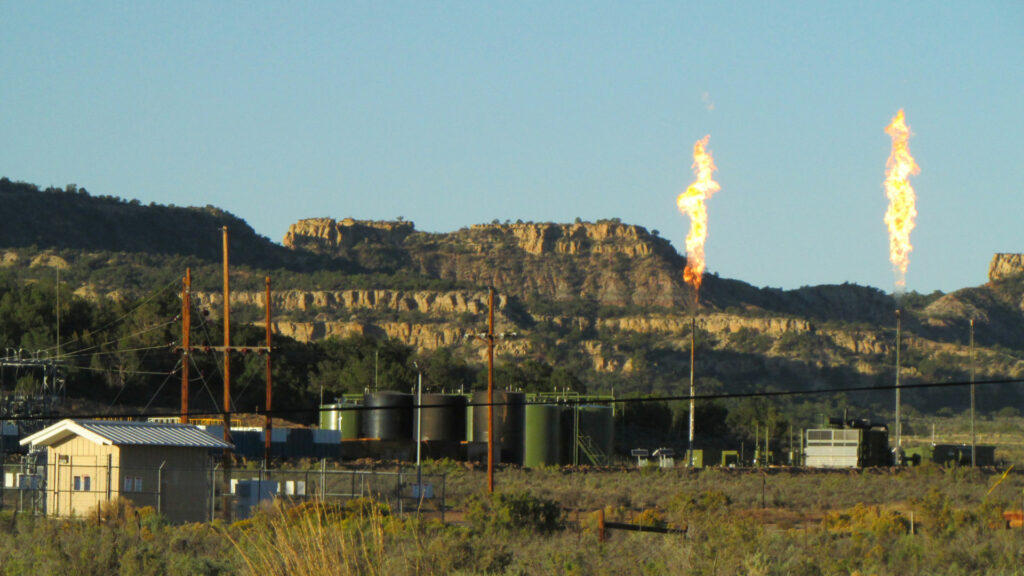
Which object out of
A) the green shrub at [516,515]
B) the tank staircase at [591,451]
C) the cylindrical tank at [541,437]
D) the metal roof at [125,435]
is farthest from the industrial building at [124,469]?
the tank staircase at [591,451]

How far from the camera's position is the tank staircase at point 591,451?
68.9m

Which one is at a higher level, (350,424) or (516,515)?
(516,515)

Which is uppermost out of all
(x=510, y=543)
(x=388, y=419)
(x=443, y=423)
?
(x=510, y=543)

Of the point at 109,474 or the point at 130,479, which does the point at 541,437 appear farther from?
the point at 109,474

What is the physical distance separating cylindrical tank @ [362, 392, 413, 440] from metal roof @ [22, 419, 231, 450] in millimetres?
36957

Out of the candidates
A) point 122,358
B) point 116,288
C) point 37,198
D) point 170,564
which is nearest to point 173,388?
point 122,358

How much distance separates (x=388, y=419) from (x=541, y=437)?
8.69 metres

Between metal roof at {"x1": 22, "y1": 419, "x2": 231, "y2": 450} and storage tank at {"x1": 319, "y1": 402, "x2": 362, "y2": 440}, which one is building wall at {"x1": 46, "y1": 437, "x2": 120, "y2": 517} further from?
storage tank at {"x1": 319, "y1": 402, "x2": 362, "y2": 440}

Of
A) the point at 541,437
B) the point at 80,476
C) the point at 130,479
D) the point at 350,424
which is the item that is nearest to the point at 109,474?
the point at 130,479

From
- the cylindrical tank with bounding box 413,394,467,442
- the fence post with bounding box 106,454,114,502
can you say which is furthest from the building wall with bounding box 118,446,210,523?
the cylindrical tank with bounding box 413,394,467,442

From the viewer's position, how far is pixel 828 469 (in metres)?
61.7

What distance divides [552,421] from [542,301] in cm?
11581

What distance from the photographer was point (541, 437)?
6706 cm

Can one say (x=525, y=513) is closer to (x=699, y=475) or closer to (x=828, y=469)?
(x=699, y=475)
